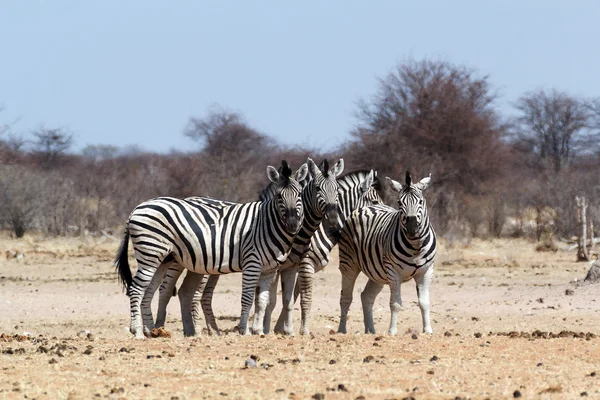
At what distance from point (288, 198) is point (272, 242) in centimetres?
47

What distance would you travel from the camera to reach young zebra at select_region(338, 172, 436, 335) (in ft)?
34.0

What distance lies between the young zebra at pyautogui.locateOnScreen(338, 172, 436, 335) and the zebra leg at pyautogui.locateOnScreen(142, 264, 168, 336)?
2.09 m

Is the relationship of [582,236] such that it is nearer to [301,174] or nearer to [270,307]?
[270,307]

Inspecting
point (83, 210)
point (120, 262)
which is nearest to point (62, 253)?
point (83, 210)

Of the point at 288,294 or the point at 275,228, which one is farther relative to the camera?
the point at 288,294

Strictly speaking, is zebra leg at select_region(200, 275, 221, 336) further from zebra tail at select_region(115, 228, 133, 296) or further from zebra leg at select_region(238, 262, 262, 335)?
zebra leg at select_region(238, 262, 262, 335)

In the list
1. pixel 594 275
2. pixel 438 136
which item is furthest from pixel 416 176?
pixel 594 275

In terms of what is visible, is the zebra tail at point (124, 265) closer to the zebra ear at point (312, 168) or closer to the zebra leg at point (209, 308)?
the zebra leg at point (209, 308)

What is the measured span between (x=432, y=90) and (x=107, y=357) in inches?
1311

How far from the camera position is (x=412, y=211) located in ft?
33.8

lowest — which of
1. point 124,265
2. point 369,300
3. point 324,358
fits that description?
point 324,358

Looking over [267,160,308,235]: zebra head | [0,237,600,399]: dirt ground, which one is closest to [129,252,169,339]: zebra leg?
[0,237,600,399]: dirt ground

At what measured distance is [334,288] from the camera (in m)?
18.5

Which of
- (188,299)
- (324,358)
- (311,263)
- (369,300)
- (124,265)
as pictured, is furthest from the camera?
(369,300)
